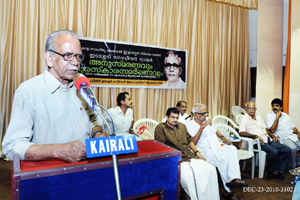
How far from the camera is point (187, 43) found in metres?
5.89

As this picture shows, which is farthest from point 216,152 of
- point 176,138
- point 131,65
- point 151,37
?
point 151,37

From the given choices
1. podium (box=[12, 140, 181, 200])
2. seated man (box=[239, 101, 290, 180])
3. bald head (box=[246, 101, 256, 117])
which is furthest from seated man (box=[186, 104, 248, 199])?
podium (box=[12, 140, 181, 200])

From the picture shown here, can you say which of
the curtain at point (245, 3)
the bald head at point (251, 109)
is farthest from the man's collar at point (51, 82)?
the curtain at point (245, 3)

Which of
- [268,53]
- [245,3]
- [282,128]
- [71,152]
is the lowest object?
[282,128]

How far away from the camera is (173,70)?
5.66m

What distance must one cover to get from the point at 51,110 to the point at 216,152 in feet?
8.13

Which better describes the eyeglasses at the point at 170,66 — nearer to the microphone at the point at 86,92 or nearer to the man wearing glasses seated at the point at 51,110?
the man wearing glasses seated at the point at 51,110

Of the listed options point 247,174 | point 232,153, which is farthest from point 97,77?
point 247,174

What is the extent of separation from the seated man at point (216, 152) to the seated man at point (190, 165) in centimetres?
Answer: 22

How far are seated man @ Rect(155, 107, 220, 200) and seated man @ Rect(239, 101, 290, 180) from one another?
1443 mm

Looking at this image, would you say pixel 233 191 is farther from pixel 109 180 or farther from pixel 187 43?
pixel 187 43

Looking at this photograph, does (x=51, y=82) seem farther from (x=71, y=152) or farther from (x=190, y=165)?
(x=190, y=165)

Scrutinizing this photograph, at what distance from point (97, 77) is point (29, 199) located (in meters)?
4.03

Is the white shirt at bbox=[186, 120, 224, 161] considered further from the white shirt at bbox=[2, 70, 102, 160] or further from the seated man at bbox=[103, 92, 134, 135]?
the white shirt at bbox=[2, 70, 102, 160]
